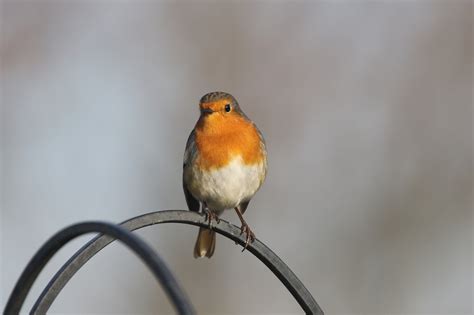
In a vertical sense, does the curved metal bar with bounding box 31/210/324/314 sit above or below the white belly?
below

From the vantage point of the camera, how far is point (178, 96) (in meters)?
9.04

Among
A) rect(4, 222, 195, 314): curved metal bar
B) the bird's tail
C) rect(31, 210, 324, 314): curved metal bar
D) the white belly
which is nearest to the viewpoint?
rect(4, 222, 195, 314): curved metal bar

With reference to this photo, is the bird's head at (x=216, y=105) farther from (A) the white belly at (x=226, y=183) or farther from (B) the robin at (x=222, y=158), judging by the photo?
(A) the white belly at (x=226, y=183)

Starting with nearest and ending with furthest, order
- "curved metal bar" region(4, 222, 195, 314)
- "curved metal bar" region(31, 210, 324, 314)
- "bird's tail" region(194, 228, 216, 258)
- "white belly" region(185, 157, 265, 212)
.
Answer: "curved metal bar" region(4, 222, 195, 314), "curved metal bar" region(31, 210, 324, 314), "white belly" region(185, 157, 265, 212), "bird's tail" region(194, 228, 216, 258)

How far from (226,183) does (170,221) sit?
1711mm

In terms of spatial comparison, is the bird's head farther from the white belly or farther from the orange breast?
the white belly

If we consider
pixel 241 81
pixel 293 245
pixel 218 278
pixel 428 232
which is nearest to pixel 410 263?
pixel 428 232

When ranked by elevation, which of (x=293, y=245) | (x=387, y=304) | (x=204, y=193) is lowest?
(x=204, y=193)

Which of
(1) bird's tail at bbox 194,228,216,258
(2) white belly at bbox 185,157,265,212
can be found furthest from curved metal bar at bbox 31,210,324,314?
(1) bird's tail at bbox 194,228,216,258

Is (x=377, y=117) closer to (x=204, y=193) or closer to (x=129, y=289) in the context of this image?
(x=129, y=289)

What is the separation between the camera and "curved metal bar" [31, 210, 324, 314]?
9.00ft

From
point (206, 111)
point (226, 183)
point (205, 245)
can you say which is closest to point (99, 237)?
point (226, 183)

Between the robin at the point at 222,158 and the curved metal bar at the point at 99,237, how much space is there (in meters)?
1.94

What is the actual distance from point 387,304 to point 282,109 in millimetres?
2158
